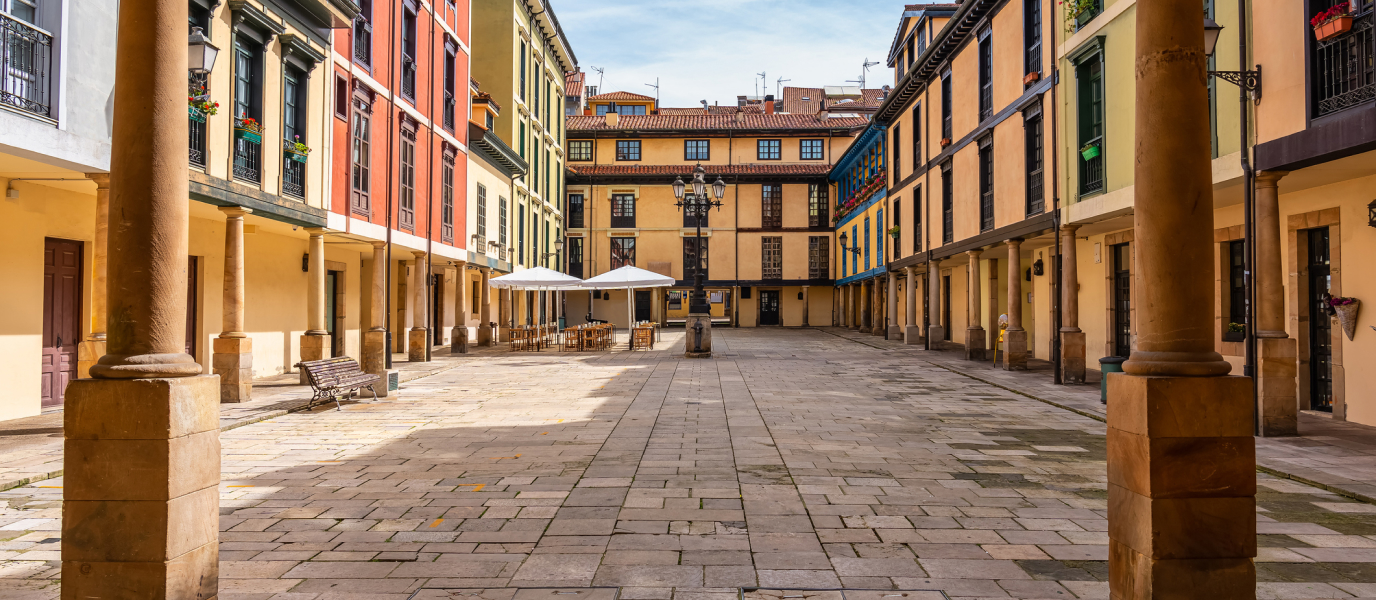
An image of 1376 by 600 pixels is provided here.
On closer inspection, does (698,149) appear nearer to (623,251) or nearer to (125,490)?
(623,251)

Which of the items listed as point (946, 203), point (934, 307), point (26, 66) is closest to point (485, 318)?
point (934, 307)

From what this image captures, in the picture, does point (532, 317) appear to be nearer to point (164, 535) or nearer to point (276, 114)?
point (276, 114)

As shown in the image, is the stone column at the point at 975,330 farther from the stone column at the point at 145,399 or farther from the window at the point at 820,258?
the window at the point at 820,258

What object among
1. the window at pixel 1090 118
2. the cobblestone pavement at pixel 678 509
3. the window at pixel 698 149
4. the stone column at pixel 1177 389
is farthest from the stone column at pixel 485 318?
the stone column at pixel 1177 389

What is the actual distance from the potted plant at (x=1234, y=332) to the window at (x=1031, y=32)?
6.40 m

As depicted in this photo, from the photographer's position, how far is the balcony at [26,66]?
763 centimetres

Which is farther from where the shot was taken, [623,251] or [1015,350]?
[623,251]

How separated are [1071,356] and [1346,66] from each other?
683 centimetres

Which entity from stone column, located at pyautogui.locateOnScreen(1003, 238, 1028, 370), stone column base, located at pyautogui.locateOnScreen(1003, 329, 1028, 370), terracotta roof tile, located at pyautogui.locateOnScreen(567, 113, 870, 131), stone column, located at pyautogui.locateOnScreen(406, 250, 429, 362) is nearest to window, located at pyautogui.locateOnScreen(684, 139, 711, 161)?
terracotta roof tile, located at pyautogui.locateOnScreen(567, 113, 870, 131)

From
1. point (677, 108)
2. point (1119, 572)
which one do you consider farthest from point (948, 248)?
point (677, 108)

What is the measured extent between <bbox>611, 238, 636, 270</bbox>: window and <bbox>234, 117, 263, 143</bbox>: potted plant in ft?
99.8

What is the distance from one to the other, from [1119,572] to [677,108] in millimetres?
49423

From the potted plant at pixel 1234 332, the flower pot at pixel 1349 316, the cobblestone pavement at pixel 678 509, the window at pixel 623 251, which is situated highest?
the window at pixel 623 251

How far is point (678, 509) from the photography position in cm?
530
